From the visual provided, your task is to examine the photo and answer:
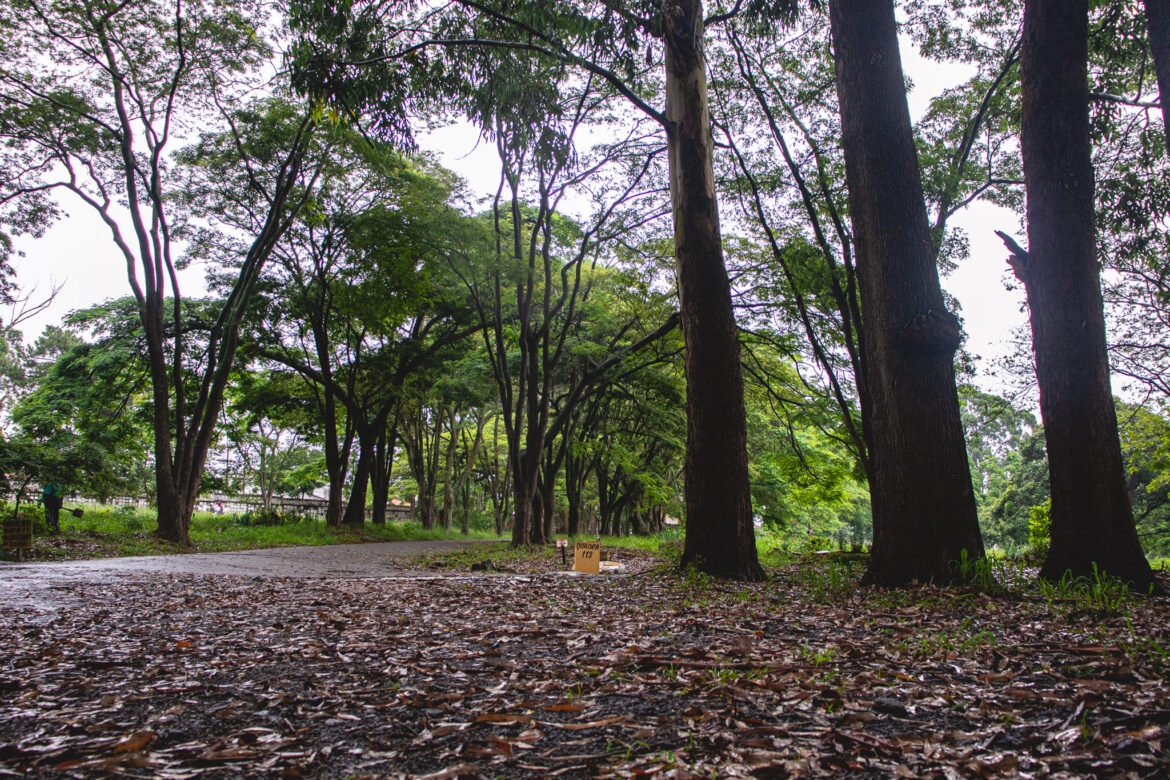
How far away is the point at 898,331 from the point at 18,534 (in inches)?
437

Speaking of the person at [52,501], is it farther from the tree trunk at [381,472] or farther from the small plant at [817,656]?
the small plant at [817,656]

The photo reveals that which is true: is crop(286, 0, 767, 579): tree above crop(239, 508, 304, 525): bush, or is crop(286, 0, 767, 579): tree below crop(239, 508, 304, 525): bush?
above

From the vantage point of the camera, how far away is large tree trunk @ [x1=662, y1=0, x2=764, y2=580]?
5.91 m

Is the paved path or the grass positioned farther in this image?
the grass

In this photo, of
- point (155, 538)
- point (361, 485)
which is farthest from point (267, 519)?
point (155, 538)

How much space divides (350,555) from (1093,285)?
38.7ft

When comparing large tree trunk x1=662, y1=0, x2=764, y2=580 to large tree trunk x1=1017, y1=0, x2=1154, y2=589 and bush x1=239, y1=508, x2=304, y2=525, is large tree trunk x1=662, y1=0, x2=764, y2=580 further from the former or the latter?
bush x1=239, y1=508, x2=304, y2=525

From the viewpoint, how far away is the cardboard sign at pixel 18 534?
8242 millimetres

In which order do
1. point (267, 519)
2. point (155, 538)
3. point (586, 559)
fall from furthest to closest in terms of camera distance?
point (267, 519) → point (155, 538) → point (586, 559)

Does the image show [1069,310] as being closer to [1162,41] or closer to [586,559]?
[1162,41]

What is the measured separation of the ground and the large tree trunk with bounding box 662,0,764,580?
1.69 m

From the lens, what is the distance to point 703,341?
6.06 m

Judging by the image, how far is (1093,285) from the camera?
16.2 ft

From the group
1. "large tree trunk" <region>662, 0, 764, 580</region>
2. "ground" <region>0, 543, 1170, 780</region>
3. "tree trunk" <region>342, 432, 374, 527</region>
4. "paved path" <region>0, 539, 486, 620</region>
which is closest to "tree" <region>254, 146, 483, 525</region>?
"tree trunk" <region>342, 432, 374, 527</region>
